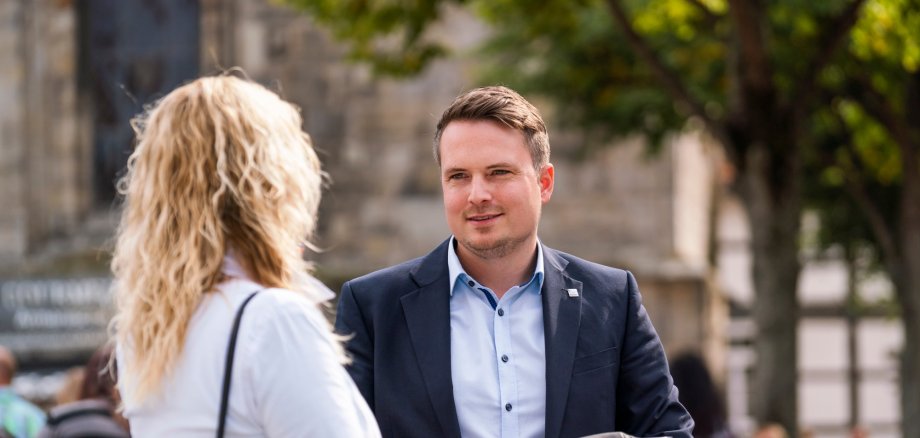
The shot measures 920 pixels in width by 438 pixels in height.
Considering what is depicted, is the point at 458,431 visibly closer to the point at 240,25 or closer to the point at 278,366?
the point at 278,366

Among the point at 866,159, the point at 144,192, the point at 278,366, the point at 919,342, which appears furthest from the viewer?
the point at 866,159

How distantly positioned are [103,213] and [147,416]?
1727 cm

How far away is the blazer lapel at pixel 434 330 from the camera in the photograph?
11.1 feet

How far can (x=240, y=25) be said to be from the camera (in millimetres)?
19094

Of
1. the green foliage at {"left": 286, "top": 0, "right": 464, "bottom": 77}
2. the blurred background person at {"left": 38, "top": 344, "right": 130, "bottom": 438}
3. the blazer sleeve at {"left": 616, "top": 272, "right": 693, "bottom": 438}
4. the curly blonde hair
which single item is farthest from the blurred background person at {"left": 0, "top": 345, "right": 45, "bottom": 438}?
the curly blonde hair

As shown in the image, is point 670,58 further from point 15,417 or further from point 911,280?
point 15,417

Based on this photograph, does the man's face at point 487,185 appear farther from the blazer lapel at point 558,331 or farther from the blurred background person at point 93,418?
the blurred background person at point 93,418

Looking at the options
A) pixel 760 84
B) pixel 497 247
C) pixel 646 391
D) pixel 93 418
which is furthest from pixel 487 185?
pixel 760 84

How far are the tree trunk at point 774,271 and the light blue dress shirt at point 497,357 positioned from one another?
7.95m

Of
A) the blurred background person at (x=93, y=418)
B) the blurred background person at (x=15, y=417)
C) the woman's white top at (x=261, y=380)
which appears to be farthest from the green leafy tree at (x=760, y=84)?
the woman's white top at (x=261, y=380)

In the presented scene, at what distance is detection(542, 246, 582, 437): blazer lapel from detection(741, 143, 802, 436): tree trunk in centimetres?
789

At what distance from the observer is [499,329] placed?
11.4 ft

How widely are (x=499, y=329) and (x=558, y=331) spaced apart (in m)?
0.13

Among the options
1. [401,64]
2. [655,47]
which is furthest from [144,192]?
[655,47]
